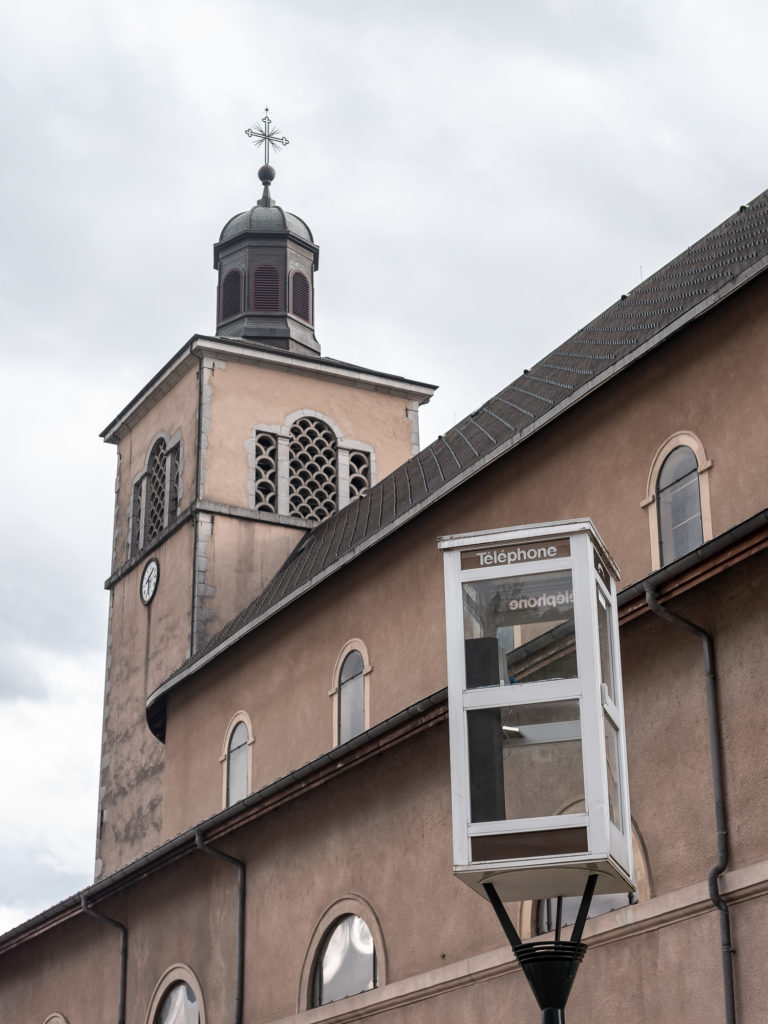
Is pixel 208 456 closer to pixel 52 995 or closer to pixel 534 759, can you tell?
pixel 52 995

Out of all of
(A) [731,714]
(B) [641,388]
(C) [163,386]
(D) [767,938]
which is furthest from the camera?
(C) [163,386]

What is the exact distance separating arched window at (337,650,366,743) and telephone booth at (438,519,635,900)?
11.7 metres

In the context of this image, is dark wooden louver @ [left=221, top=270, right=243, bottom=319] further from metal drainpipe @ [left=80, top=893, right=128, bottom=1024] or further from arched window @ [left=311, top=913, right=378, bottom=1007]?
arched window @ [left=311, top=913, right=378, bottom=1007]

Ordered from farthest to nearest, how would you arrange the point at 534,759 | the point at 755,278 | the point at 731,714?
1. the point at 755,278
2. the point at 731,714
3. the point at 534,759

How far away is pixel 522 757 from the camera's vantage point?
8492 millimetres

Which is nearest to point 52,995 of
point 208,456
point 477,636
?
point 208,456

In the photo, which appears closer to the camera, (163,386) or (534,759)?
(534,759)

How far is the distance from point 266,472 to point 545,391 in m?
11.7

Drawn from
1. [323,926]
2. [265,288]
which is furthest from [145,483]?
[323,926]

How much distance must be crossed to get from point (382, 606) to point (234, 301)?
1525cm

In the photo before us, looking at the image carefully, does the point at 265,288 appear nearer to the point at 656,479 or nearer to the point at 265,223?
the point at 265,223

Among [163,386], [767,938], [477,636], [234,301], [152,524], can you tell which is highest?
[234,301]

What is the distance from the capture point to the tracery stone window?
31.0 meters

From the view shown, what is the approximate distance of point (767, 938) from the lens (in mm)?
11523
